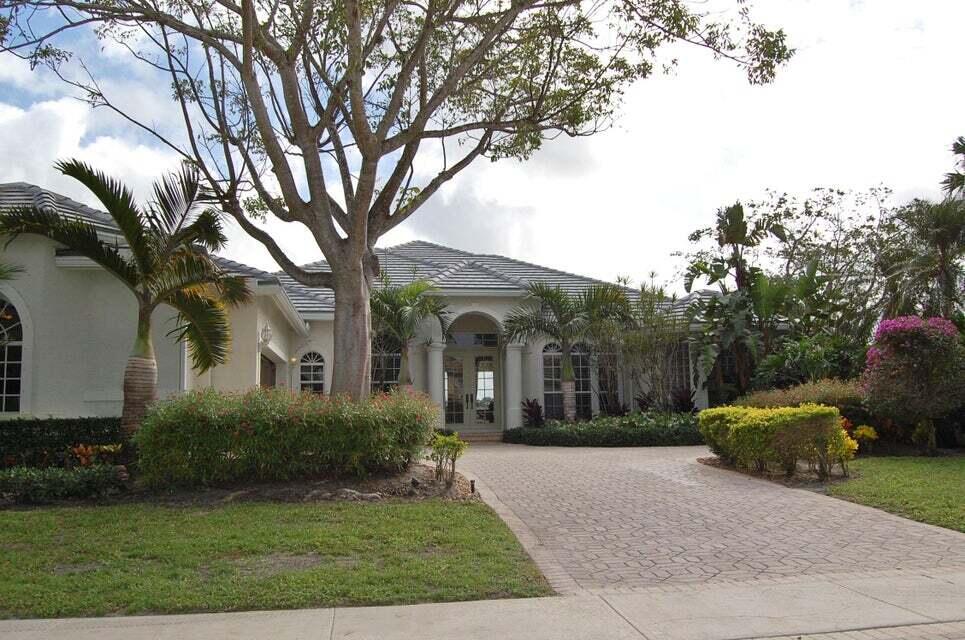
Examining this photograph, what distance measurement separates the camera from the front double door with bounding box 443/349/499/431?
23656 mm

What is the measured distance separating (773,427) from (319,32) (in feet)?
31.4

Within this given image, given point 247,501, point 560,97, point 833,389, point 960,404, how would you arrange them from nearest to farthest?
point 247,501
point 560,97
point 960,404
point 833,389

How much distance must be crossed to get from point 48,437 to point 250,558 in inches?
260

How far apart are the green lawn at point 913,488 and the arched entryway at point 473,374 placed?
12081 millimetres

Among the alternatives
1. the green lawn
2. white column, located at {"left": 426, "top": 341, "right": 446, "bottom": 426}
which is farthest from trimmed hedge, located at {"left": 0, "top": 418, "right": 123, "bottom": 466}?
the green lawn

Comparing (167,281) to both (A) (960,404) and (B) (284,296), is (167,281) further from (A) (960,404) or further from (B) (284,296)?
(A) (960,404)

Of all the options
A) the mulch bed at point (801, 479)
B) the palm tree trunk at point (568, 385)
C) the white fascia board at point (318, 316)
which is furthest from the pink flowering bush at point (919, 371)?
the white fascia board at point (318, 316)

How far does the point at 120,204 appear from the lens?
1073cm

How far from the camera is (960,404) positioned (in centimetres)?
1419

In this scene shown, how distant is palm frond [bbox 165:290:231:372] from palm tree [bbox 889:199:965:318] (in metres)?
14.6

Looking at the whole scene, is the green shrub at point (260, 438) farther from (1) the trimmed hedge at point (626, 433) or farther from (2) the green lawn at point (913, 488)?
(1) the trimmed hedge at point (626, 433)

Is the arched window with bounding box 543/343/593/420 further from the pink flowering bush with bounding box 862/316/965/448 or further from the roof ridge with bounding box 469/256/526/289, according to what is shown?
the pink flowering bush with bounding box 862/316/965/448

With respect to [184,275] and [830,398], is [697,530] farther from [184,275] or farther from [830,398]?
[830,398]

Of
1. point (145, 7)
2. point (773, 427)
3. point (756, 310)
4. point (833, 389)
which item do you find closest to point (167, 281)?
point (145, 7)
